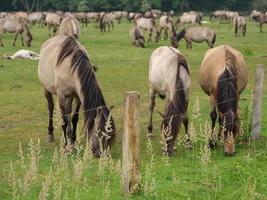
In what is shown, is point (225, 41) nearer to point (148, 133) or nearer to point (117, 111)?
point (117, 111)

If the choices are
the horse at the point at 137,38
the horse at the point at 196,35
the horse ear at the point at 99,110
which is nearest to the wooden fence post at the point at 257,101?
the horse ear at the point at 99,110

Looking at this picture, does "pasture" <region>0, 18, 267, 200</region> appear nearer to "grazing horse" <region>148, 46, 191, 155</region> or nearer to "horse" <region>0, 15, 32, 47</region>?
"grazing horse" <region>148, 46, 191, 155</region>

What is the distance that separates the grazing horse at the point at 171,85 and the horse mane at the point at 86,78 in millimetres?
1095

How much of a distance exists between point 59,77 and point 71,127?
1065 mm

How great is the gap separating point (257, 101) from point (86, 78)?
304 cm

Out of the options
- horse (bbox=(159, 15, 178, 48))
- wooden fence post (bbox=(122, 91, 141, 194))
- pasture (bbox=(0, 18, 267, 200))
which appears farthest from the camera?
horse (bbox=(159, 15, 178, 48))

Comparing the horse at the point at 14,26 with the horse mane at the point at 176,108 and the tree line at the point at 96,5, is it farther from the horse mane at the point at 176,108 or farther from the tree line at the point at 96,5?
the tree line at the point at 96,5

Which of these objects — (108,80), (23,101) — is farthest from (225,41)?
(23,101)

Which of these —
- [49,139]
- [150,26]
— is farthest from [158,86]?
[150,26]

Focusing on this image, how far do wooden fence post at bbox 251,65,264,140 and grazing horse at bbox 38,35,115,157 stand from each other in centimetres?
274

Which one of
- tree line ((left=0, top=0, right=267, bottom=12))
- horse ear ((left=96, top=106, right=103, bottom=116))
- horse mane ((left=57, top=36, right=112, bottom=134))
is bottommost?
tree line ((left=0, top=0, right=267, bottom=12))

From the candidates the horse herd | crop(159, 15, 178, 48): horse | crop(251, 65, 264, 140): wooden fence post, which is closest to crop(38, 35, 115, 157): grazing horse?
the horse herd

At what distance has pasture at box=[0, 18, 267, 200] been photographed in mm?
5707

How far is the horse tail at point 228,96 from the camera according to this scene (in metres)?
8.52
